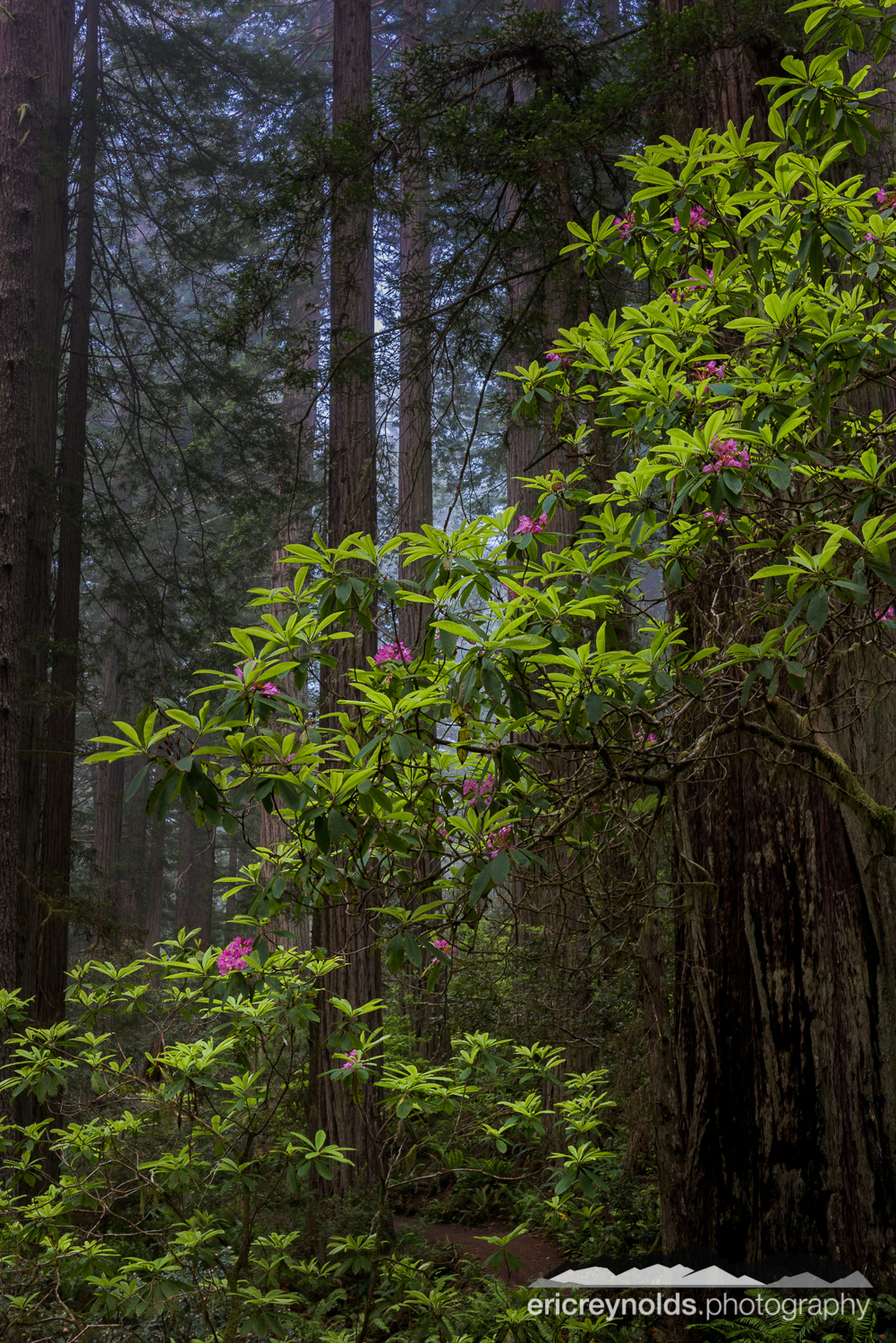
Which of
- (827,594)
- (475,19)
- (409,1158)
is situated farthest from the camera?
(475,19)

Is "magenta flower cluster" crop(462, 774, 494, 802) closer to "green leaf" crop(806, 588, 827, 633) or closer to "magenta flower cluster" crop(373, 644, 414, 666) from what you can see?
"magenta flower cluster" crop(373, 644, 414, 666)

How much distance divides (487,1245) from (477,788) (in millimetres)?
4607

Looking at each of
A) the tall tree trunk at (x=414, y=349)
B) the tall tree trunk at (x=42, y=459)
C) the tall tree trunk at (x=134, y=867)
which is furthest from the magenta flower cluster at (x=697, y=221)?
the tall tree trunk at (x=134, y=867)

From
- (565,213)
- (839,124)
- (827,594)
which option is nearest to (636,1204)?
(827,594)

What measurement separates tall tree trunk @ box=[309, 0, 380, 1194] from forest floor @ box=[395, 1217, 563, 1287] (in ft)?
2.44

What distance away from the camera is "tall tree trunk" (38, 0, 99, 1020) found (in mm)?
6832

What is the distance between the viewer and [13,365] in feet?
18.6

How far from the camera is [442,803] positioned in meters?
2.93

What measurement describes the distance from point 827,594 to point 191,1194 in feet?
20.2

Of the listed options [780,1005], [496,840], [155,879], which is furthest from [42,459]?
[155,879]

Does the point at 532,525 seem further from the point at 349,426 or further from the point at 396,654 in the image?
the point at 349,426

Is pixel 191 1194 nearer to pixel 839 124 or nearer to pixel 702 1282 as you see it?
pixel 702 1282

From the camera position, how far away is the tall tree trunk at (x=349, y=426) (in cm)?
546

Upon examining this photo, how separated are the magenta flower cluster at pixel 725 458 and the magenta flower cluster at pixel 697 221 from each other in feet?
4.10
